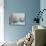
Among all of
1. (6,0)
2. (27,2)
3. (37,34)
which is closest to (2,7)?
(6,0)

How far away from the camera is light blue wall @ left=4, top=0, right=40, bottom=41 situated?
5.61 m

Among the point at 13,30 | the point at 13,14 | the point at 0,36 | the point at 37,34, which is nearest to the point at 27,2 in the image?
the point at 13,14

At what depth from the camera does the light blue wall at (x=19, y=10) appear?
5.61 metres

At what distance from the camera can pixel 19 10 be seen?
5621 mm

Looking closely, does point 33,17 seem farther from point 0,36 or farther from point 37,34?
point 37,34

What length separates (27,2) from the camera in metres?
5.62

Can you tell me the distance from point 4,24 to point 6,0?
38.8 inches

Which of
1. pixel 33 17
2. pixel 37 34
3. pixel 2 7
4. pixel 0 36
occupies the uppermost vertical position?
pixel 2 7

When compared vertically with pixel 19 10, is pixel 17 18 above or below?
below

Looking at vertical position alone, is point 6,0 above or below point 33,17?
above

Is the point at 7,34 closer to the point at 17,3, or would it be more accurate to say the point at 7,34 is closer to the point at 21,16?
the point at 21,16

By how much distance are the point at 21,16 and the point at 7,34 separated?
95cm

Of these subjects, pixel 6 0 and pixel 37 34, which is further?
pixel 6 0

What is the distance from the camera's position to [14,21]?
5688 mm
